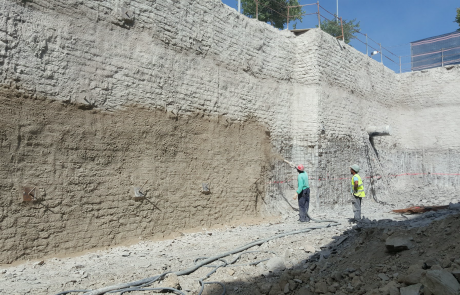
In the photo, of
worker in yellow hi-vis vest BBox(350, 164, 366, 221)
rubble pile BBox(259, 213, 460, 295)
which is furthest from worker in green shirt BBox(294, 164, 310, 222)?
rubble pile BBox(259, 213, 460, 295)

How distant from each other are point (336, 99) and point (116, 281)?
9.20m

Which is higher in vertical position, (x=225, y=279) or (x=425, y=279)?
(x=425, y=279)

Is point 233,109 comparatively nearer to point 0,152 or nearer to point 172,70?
point 172,70

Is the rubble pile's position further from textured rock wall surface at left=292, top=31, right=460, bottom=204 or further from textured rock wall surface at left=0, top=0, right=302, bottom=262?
textured rock wall surface at left=292, top=31, right=460, bottom=204

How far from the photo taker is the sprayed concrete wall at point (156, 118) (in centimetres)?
548

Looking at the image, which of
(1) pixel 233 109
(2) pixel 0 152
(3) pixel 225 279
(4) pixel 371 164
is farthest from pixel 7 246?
(4) pixel 371 164

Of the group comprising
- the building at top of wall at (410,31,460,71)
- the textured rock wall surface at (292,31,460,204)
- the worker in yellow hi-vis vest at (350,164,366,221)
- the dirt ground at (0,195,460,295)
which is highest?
the building at top of wall at (410,31,460,71)

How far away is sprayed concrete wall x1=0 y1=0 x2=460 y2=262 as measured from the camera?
5.48 metres

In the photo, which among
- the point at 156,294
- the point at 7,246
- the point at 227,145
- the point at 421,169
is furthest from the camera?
the point at 421,169

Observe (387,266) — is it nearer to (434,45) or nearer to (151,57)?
(151,57)

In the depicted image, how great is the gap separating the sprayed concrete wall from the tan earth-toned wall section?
2cm

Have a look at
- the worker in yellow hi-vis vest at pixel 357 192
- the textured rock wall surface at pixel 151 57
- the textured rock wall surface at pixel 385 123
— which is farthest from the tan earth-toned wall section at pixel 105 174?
the textured rock wall surface at pixel 385 123

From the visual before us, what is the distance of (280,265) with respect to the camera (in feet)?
16.9

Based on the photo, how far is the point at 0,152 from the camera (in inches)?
202
